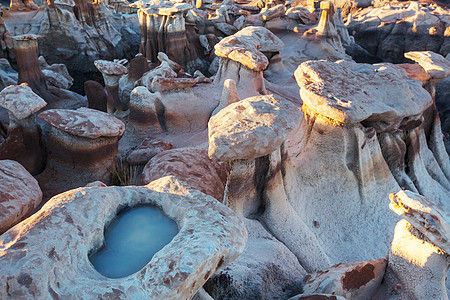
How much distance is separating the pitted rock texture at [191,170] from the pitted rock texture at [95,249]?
5.40ft

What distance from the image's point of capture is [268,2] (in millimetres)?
13008

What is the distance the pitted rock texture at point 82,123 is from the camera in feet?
9.82

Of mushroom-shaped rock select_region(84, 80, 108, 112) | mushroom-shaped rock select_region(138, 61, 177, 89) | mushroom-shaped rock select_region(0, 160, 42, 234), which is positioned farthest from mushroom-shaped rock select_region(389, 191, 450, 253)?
mushroom-shaped rock select_region(84, 80, 108, 112)

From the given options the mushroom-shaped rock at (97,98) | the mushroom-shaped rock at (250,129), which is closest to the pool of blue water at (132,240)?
the mushroom-shaped rock at (250,129)

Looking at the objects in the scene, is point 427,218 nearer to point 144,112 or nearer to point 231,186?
point 231,186

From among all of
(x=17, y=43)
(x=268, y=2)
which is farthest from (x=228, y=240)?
(x=268, y=2)

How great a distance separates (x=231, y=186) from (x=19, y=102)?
2.12m

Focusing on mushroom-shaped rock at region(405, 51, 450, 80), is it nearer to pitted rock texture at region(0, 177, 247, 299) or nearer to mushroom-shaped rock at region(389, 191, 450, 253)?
mushroom-shaped rock at region(389, 191, 450, 253)

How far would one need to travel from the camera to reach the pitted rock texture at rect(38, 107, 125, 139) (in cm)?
299

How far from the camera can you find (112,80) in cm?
583

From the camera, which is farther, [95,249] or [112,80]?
[112,80]

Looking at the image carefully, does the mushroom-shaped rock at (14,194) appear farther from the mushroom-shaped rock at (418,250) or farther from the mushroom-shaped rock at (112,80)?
the mushroom-shaped rock at (112,80)

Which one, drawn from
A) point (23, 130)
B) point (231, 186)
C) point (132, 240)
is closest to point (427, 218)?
A: point (231, 186)

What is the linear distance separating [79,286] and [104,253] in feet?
0.60
